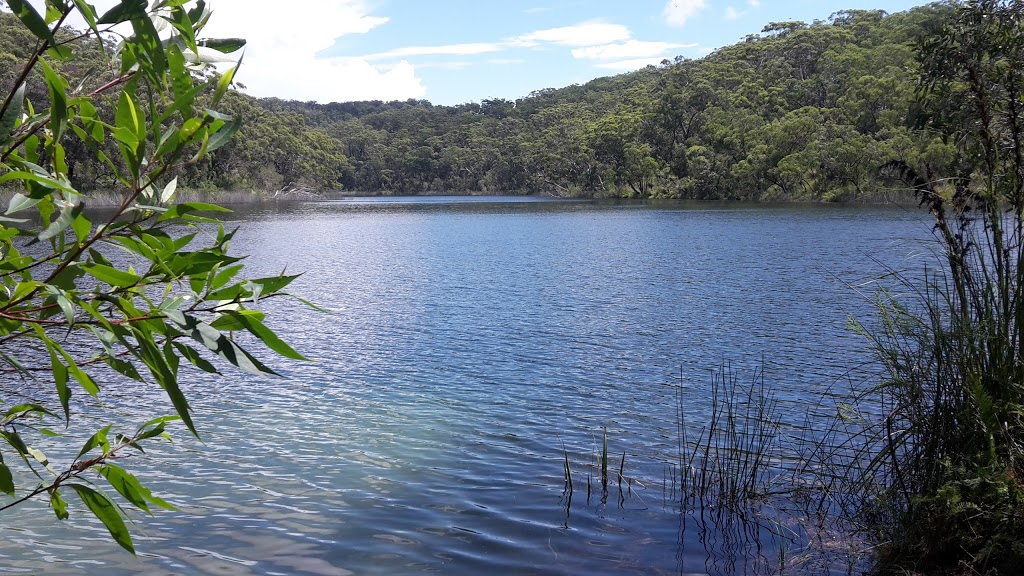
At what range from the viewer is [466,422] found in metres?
9.13

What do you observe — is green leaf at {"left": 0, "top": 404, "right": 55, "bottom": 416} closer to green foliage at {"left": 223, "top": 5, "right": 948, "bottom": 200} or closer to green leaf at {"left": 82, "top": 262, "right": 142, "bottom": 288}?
green leaf at {"left": 82, "top": 262, "right": 142, "bottom": 288}

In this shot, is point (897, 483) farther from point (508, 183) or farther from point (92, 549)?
point (508, 183)

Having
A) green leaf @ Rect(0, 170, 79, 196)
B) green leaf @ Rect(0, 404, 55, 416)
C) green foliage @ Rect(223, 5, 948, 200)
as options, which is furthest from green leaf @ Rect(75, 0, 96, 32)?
green foliage @ Rect(223, 5, 948, 200)

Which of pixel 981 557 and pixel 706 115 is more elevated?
pixel 706 115

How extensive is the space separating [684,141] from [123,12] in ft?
284

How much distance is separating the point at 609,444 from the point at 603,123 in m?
89.3

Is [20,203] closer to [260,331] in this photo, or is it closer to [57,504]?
[260,331]

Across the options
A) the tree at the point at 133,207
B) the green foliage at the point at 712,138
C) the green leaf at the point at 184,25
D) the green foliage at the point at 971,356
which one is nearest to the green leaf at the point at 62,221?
the tree at the point at 133,207

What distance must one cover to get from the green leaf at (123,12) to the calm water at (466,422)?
15.8 ft

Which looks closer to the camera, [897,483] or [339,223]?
[897,483]

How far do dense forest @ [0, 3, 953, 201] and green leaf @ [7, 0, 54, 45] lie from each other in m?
34.6

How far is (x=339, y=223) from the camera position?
5316 cm

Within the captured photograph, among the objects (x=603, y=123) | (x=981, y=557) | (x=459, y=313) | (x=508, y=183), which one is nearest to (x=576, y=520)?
(x=981, y=557)

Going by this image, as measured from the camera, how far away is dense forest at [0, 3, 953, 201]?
5944cm
